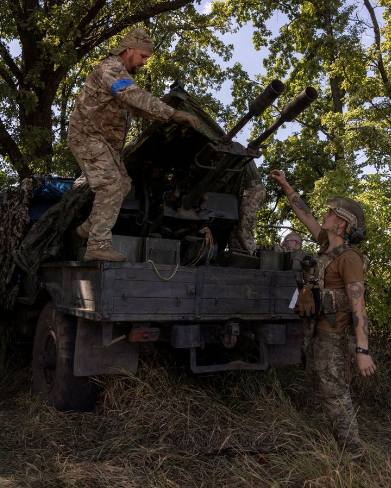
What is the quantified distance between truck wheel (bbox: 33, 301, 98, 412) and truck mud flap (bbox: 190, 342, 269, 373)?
946 millimetres

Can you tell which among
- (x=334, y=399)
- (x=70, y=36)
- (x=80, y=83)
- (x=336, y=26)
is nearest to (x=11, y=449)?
(x=334, y=399)

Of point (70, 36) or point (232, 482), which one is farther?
point (70, 36)

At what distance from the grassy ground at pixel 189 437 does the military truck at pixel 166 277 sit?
0.29m

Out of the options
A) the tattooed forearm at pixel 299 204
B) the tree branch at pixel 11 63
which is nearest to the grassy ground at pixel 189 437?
the tattooed forearm at pixel 299 204

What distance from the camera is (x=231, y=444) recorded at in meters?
4.14

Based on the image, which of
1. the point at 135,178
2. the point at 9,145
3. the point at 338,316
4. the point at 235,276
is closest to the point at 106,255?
the point at 235,276

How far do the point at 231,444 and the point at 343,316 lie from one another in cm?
121

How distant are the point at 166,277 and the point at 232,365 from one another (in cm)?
93

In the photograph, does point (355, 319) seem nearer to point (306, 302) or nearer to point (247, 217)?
point (306, 302)

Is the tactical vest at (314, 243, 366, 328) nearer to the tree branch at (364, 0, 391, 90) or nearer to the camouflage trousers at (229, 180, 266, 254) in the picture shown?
the camouflage trousers at (229, 180, 266, 254)

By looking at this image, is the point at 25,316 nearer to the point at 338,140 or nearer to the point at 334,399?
the point at 334,399

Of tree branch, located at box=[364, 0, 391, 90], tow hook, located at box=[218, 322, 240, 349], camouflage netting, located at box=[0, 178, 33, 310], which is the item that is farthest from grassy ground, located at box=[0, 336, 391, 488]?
tree branch, located at box=[364, 0, 391, 90]

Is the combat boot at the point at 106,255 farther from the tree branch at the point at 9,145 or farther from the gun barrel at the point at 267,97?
the tree branch at the point at 9,145

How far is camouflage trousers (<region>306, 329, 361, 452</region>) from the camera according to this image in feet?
12.6
